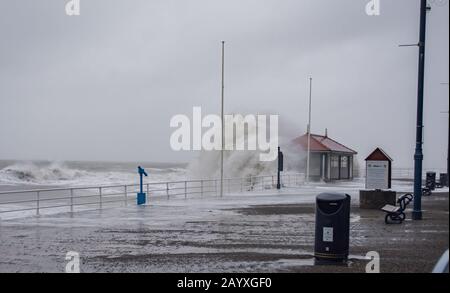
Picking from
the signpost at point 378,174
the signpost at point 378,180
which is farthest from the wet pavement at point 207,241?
the signpost at point 378,174

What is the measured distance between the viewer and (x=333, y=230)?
9.32 m

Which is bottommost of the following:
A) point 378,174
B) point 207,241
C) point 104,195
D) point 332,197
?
point 104,195

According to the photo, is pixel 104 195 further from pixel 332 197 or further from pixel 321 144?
pixel 321 144

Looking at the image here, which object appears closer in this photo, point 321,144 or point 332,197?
point 332,197

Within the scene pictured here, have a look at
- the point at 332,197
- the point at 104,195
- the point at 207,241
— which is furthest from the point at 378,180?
the point at 104,195

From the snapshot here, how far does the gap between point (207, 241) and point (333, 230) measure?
332cm

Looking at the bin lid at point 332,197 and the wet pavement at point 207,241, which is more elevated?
the bin lid at point 332,197

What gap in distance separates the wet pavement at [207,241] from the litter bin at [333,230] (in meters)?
0.26

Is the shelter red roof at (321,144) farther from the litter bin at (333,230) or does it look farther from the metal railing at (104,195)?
the litter bin at (333,230)

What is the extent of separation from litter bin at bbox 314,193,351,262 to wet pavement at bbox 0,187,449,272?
0.26 metres

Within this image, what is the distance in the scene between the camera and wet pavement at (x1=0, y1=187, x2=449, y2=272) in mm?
9039

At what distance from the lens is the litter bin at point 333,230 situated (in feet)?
30.4
